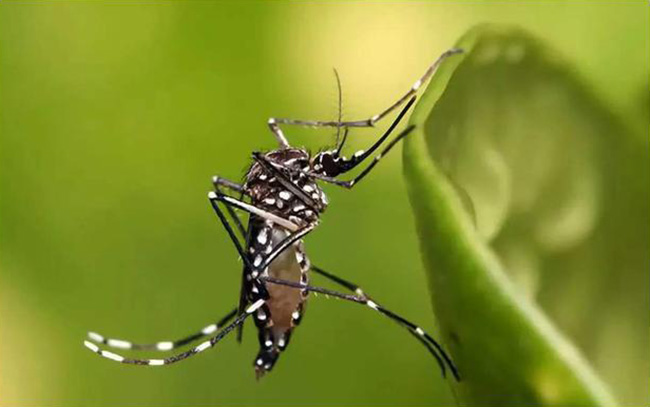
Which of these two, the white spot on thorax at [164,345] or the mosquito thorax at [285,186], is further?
the mosquito thorax at [285,186]

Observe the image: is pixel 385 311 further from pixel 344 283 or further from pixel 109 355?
pixel 109 355

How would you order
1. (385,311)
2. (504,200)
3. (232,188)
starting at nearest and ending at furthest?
(504,200), (385,311), (232,188)

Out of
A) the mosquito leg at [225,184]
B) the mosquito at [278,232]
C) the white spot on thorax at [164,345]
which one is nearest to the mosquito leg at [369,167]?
the mosquito at [278,232]

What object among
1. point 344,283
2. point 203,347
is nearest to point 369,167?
point 344,283

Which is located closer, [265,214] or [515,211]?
[515,211]

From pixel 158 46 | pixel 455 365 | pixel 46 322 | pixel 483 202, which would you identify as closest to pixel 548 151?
pixel 483 202

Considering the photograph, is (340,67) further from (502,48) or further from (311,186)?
(502,48)

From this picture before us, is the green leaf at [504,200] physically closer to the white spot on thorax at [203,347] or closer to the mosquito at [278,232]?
the mosquito at [278,232]

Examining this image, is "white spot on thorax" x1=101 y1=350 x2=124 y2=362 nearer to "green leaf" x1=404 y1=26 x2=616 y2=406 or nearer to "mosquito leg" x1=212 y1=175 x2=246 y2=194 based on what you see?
"mosquito leg" x1=212 y1=175 x2=246 y2=194
